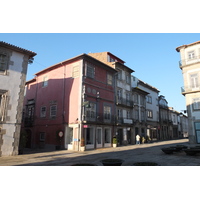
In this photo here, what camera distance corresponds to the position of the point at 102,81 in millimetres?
23281

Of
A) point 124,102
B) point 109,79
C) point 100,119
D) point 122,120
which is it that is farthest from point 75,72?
point 122,120

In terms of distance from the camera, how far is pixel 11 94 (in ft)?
46.5

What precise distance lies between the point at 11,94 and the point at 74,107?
24.4 ft

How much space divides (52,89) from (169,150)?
1652 centimetres

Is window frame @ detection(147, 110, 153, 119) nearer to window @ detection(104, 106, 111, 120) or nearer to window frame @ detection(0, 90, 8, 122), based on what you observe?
window @ detection(104, 106, 111, 120)

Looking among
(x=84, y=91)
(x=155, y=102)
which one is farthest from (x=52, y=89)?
(x=155, y=102)

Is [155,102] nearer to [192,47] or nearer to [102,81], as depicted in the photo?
[192,47]

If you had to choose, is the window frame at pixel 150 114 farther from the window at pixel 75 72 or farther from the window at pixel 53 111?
the window at pixel 53 111

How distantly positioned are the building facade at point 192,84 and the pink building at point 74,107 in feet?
A: 35.0

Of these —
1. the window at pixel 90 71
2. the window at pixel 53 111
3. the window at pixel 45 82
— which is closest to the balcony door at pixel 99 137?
the window at pixel 53 111

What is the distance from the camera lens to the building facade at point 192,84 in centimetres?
2325

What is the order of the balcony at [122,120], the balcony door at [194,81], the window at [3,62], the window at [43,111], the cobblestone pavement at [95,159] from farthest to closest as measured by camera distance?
the balcony at [122,120] → the balcony door at [194,81] → the window at [43,111] → the window at [3,62] → the cobblestone pavement at [95,159]

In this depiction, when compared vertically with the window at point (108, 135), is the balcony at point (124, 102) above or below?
above

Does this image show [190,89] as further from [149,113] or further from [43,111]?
[43,111]
